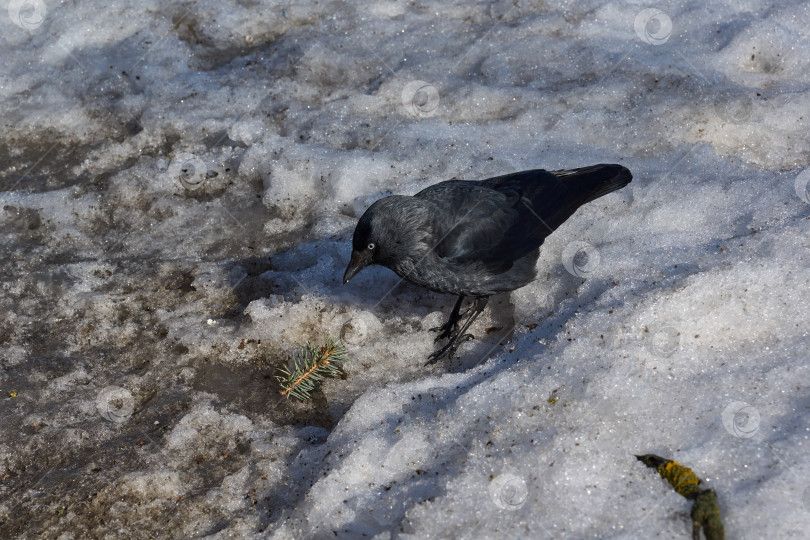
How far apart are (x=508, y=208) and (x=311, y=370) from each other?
1525 millimetres

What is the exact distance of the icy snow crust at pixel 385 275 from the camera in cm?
306

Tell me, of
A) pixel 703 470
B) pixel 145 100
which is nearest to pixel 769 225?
pixel 703 470

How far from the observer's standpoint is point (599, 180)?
4266 millimetres

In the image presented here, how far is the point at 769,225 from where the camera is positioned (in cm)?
407

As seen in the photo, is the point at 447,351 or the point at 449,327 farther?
the point at 449,327

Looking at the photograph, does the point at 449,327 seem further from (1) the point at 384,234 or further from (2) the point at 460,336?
(1) the point at 384,234

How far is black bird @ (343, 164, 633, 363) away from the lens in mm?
Result: 3924

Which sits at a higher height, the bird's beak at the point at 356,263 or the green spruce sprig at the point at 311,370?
the bird's beak at the point at 356,263

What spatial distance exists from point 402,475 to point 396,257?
4.24 ft

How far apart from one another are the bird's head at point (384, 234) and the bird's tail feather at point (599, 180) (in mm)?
1081

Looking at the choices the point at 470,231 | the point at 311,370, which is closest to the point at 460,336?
the point at 470,231

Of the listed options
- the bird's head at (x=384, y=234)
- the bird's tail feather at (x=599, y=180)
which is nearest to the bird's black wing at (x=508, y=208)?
the bird's tail feather at (x=599, y=180)

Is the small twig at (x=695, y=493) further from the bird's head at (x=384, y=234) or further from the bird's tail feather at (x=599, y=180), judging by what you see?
the bird's tail feather at (x=599, y=180)

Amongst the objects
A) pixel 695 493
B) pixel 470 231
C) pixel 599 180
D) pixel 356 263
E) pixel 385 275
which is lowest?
pixel 385 275
